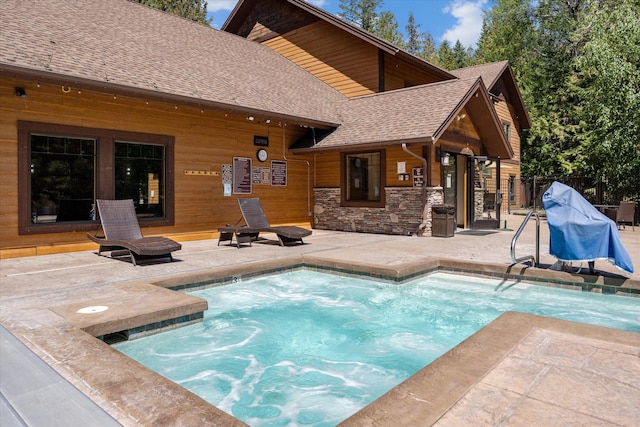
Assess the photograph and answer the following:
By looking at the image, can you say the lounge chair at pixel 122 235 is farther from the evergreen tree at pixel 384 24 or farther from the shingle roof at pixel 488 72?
the evergreen tree at pixel 384 24

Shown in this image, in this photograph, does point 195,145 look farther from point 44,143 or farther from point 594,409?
point 594,409

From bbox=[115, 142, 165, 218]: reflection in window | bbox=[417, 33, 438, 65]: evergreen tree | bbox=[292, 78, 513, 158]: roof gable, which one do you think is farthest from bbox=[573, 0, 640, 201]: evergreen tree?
bbox=[417, 33, 438, 65]: evergreen tree

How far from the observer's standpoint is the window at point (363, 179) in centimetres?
1227

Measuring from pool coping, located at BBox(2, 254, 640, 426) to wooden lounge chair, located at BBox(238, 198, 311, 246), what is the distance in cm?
248

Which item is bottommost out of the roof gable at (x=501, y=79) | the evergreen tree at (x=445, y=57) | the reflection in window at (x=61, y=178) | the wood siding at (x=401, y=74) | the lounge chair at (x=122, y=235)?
the lounge chair at (x=122, y=235)

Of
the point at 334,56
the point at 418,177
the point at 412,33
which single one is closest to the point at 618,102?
the point at 418,177

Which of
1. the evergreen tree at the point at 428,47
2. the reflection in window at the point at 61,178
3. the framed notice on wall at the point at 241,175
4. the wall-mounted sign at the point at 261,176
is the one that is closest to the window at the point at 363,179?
the wall-mounted sign at the point at 261,176

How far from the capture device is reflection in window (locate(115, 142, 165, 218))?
364 inches

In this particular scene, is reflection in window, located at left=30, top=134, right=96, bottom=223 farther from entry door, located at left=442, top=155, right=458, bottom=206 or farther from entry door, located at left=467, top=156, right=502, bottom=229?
entry door, located at left=467, top=156, right=502, bottom=229

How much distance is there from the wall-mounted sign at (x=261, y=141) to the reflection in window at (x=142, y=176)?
8.79 feet

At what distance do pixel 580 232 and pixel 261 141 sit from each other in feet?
27.5

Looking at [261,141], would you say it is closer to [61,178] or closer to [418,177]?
[418,177]

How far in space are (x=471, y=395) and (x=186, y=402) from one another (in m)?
1.64

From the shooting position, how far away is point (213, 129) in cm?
1083
